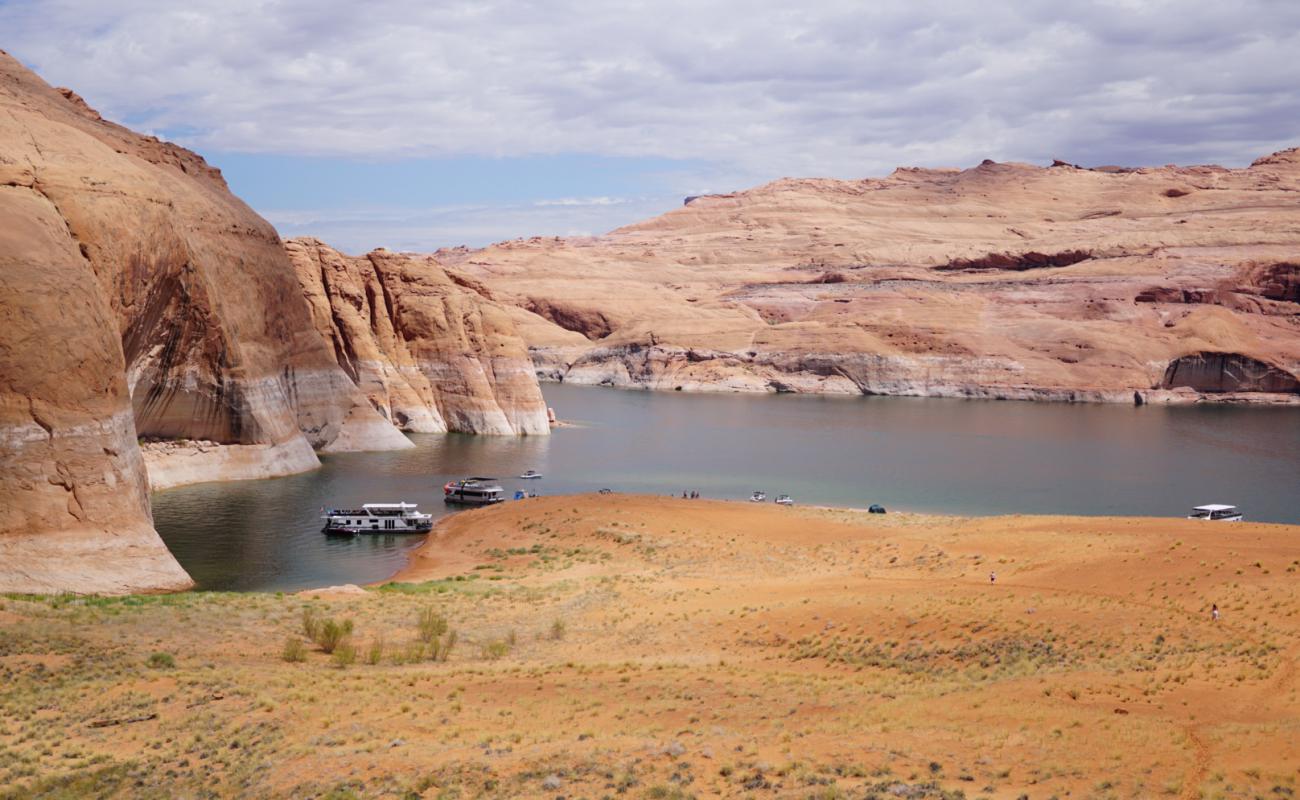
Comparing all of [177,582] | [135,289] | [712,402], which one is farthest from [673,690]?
[712,402]

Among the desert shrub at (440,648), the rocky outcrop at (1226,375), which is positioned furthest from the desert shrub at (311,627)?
the rocky outcrop at (1226,375)

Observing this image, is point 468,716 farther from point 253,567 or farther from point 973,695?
point 253,567

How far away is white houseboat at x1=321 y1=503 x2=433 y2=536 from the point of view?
5062 cm

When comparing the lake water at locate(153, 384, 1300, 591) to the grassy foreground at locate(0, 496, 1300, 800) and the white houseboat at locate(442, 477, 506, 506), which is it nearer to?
the white houseboat at locate(442, 477, 506, 506)

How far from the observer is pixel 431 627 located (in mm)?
30156

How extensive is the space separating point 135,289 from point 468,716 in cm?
3712

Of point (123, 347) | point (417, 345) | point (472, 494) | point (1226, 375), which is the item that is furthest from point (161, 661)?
point (1226, 375)

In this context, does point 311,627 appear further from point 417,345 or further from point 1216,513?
point 417,345

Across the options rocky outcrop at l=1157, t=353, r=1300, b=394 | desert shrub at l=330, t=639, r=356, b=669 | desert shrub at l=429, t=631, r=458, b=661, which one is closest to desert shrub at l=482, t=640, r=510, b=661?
desert shrub at l=429, t=631, r=458, b=661

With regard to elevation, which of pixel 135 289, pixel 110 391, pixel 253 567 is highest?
pixel 135 289

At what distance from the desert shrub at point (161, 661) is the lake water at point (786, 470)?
1444cm

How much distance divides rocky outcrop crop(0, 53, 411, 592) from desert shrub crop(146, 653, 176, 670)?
9.77 metres

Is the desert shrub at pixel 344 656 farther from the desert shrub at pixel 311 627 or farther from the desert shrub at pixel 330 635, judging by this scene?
the desert shrub at pixel 311 627

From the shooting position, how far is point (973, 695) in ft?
76.5
